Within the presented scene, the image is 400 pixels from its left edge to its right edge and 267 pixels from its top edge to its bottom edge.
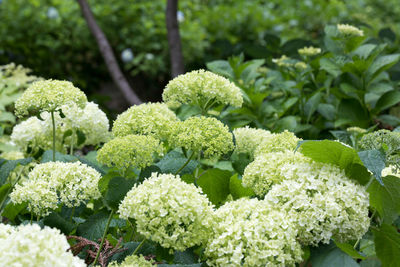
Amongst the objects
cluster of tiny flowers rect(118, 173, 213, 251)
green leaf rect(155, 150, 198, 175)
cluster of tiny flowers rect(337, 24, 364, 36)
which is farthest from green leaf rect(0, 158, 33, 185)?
cluster of tiny flowers rect(337, 24, 364, 36)

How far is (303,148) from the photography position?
3.70ft

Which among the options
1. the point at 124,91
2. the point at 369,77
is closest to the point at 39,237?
the point at 369,77

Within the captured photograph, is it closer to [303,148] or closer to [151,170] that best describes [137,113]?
[151,170]

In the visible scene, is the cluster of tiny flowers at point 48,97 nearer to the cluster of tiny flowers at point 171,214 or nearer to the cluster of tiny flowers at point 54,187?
the cluster of tiny flowers at point 54,187

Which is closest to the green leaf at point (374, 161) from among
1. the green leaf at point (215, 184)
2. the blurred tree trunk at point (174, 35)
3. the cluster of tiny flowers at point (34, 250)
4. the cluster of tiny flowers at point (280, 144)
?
the cluster of tiny flowers at point (280, 144)

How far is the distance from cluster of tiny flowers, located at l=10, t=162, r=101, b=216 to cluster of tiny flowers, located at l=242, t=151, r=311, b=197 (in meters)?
0.39

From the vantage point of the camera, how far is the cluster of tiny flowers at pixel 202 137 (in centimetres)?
125

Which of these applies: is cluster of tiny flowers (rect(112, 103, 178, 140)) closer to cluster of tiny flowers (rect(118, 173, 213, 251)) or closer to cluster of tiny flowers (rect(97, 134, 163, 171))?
cluster of tiny flowers (rect(97, 134, 163, 171))

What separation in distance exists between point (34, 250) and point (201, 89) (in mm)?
799

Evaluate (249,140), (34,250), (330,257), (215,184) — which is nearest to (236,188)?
(215,184)

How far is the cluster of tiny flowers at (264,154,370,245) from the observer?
1052 mm

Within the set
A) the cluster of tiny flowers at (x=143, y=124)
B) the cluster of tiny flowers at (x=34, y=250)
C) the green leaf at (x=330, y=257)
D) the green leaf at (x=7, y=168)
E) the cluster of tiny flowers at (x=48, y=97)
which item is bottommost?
the green leaf at (x=330, y=257)

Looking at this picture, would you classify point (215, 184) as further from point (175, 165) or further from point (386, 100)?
point (386, 100)

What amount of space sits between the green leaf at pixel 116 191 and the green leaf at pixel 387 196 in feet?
1.89
